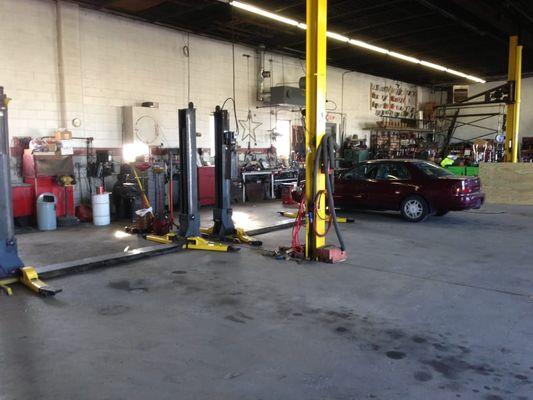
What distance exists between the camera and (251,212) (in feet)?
34.4

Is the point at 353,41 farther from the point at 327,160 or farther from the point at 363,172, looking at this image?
the point at 327,160

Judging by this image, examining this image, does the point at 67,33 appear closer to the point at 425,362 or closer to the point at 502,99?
the point at 425,362

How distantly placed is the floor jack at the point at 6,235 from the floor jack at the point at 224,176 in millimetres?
2991

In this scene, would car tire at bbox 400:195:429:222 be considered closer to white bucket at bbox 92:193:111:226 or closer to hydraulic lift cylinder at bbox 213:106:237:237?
hydraulic lift cylinder at bbox 213:106:237:237

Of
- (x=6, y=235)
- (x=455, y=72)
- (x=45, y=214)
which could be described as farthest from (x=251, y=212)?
(x=455, y=72)

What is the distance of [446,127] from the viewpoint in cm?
2094

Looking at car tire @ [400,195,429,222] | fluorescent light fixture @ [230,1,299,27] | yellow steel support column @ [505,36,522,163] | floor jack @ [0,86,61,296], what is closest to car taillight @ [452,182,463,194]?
car tire @ [400,195,429,222]

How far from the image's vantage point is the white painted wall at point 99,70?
8.50 meters

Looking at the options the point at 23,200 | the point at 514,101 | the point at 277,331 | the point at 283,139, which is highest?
the point at 514,101

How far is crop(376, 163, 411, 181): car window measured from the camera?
9016 mm

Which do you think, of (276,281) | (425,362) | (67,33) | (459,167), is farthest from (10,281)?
(459,167)

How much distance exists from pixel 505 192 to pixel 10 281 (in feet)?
37.6

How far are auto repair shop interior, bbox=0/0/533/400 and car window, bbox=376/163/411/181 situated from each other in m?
0.04

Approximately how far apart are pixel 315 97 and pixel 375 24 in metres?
6.38
